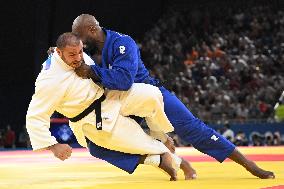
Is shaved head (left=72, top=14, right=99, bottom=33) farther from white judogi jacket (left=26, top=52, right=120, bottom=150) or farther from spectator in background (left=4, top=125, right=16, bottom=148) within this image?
spectator in background (left=4, top=125, right=16, bottom=148)

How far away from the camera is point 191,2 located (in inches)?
990

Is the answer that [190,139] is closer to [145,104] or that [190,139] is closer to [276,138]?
[145,104]

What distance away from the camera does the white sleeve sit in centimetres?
445

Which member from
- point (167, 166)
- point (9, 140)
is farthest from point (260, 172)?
point (9, 140)

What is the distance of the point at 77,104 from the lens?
4.53 meters

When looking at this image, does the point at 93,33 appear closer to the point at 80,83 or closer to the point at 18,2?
the point at 80,83

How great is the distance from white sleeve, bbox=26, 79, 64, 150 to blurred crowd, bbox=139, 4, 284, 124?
9.62 m

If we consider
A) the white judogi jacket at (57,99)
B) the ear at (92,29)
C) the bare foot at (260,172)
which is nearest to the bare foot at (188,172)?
the bare foot at (260,172)

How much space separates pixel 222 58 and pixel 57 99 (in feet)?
49.0

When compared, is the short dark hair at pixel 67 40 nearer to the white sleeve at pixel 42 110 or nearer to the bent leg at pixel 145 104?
the white sleeve at pixel 42 110

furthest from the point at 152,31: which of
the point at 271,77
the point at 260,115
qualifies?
the point at 260,115

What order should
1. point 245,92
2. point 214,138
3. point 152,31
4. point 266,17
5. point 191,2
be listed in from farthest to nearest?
point 191,2, point 152,31, point 266,17, point 245,92, point 214,138

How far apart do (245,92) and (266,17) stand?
4527 mm

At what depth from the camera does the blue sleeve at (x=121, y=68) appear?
4.50m
